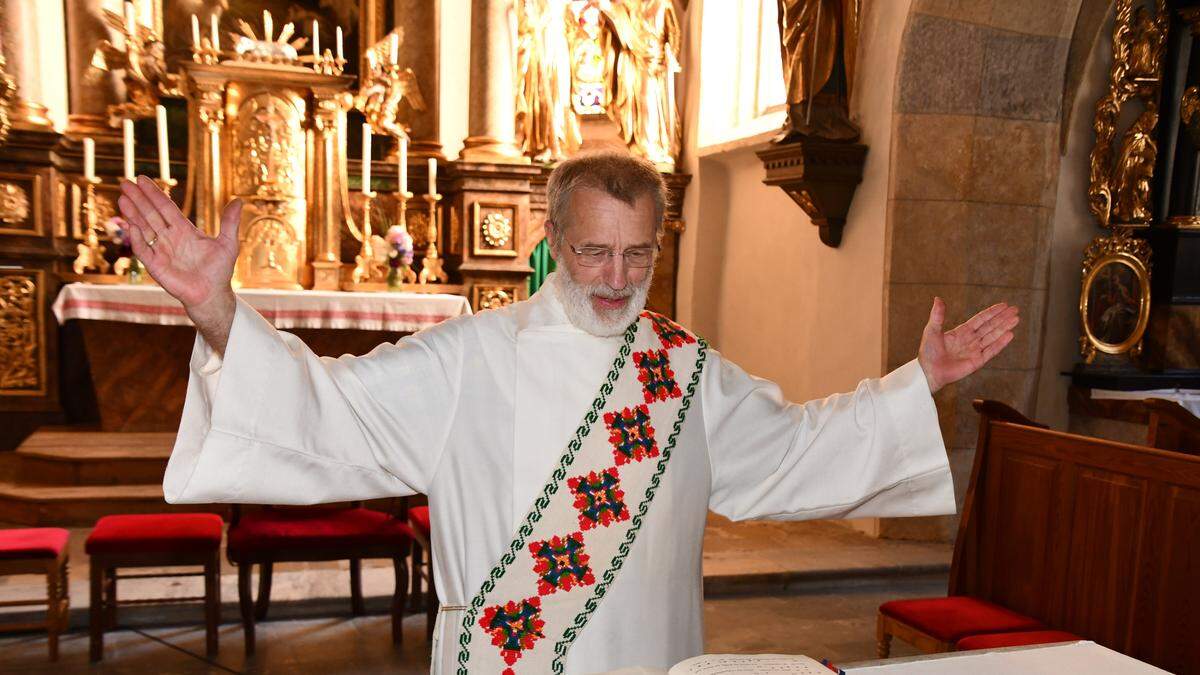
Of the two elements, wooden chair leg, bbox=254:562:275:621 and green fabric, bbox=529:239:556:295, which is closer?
wooden chair leg, bbox=254:562:275:621

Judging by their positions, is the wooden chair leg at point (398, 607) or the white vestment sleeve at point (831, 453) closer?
the white vestment sleeve at point (831, 453)

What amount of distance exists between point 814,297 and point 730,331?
1.86m

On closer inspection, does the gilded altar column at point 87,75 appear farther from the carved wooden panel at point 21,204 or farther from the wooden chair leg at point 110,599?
the wooden chair leg at point 110,599

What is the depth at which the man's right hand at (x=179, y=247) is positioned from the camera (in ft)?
5.00

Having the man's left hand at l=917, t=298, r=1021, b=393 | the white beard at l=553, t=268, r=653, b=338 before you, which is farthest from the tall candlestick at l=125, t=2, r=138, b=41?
the man's left hand at l=917, t=298, r=1021, b=393

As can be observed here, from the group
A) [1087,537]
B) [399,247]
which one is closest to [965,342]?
[1087,537]

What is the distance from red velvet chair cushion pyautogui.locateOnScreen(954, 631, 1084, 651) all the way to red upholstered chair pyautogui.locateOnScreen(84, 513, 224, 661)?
9.09 feet

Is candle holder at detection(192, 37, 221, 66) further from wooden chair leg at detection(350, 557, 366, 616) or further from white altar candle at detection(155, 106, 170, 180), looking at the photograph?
wooden chair leg at detection(350, 557, 366, 616)

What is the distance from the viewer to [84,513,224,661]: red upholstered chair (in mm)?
3814

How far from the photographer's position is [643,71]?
8922 mm

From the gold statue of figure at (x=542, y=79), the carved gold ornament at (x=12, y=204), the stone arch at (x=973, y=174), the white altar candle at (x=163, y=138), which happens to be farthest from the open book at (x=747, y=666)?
the gold statue of figure at (x=542, y=79)

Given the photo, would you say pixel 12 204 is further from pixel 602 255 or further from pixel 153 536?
pixel 602 255

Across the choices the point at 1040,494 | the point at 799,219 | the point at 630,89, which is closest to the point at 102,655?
the point at 1040,494

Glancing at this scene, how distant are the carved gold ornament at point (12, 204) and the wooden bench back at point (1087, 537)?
257 inches
